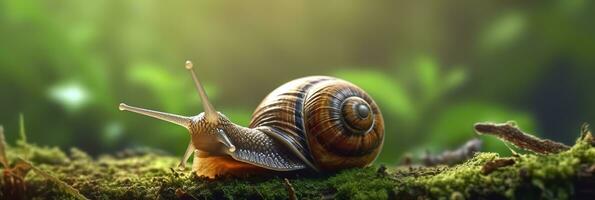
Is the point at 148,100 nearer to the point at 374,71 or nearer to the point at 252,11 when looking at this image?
the point at 252,11

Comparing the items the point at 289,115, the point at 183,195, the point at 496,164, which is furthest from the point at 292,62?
the point at 496,164

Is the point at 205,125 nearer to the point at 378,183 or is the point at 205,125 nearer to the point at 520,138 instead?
the point at 378,183

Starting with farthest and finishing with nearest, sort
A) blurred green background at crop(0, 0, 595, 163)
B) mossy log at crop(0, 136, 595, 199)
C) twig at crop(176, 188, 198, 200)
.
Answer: blurred green background at crop(0, 0, 595, 163)
twig at crop(176, 188, 198, 200)
mossy log at crop(0, 136, 595, 199)

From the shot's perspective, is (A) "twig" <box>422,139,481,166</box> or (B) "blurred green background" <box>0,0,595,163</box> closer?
(A) "twig" <box>422,139,481,166</box>

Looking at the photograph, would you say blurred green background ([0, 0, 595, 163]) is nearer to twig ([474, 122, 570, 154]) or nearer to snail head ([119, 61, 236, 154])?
snail head ([119, 61, 236, 154])

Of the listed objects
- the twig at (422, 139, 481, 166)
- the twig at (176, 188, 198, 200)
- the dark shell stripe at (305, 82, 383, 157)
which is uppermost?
the twig at (422, 139, 481, 166)

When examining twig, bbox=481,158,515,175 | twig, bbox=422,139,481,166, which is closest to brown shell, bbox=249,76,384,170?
twig, bbox=481,158,515,175
